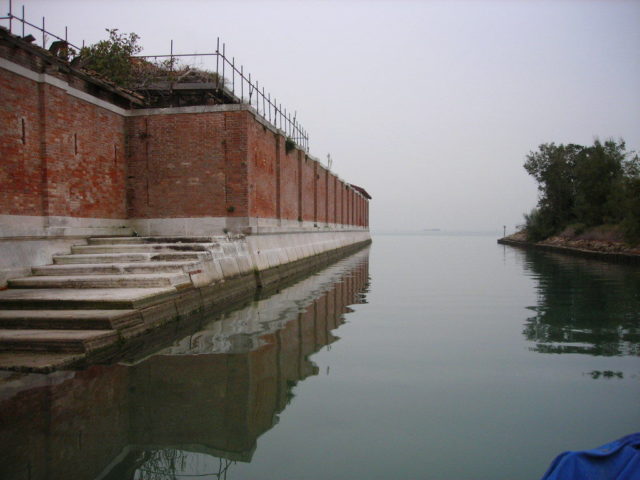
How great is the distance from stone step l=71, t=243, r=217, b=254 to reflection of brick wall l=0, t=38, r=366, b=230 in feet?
3.36

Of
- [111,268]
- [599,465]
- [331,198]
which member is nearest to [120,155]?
[111,268]

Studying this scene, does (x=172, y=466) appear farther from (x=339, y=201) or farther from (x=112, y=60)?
(x=339, y=201)

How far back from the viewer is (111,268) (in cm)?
886

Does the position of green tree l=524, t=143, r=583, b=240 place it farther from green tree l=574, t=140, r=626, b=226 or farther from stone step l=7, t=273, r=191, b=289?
stone step l=7, t=273, r=191, b=289

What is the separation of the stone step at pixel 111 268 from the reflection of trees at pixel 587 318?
21.6 feet

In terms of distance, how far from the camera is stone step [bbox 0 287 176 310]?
702 centimetres

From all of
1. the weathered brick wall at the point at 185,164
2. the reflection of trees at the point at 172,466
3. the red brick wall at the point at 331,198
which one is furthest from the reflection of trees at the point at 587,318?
the red brick wall at the point at 331,198

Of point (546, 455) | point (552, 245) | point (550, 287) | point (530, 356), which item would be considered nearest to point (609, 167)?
point (552, 245)

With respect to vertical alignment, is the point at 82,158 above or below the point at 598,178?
below

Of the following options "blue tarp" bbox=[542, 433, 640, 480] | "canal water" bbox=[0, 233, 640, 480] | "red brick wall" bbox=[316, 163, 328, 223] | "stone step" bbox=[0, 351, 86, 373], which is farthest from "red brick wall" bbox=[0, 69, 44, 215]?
"red brick wall" bbox=[316, 163, 328, 223]

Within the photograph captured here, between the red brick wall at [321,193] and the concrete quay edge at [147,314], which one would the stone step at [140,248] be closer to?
the concrete quay edge at [147,314]

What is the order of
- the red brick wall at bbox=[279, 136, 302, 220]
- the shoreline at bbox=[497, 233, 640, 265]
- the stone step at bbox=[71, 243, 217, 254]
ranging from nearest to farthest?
1. the stone step at bbox=[71, 243, 217, 254]
2. the red brick wall at bbox=[279, 136, 302, 220]
3. the shoreline at bbox=[497, 233, 640, 265]

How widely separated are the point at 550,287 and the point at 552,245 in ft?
106

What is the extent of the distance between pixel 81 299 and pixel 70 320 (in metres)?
0.76
